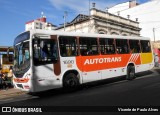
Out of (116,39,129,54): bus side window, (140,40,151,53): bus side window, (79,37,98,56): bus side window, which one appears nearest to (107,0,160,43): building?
(140,40,151,53): bus side window

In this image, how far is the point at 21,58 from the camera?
1184cm

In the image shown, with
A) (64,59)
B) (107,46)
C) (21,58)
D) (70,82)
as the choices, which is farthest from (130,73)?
(21,58)

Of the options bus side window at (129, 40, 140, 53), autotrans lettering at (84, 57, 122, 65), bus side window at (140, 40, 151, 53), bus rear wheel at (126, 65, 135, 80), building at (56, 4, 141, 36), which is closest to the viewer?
autotrans lettering at (84, 57, 122, 65)

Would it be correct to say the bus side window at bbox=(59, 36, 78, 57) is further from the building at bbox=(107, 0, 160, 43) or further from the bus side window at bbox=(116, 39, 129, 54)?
the building at bbox=(107, 0, 160, 43)

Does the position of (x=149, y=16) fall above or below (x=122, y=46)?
above

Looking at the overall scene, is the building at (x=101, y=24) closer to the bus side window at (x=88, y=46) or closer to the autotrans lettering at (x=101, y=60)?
the autotrans lettering at (x=101, y=60)

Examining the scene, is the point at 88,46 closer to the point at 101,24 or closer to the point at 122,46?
the point at 122,46

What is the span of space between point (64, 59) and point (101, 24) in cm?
2589

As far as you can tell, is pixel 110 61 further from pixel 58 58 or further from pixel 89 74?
pixel 58 58

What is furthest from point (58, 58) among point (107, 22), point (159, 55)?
point (107, 22)

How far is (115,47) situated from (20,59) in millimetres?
6016

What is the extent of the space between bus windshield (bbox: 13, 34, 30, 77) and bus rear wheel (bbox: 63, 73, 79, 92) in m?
2.11

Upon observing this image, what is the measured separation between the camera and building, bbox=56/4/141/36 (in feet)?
119

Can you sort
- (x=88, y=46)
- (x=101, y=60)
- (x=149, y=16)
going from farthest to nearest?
(x=149, y=16) < (x=101, y=60) < (x=88, y=46)
